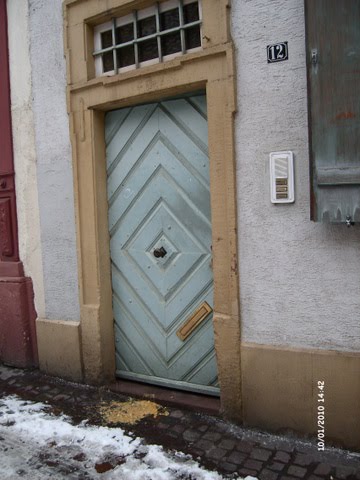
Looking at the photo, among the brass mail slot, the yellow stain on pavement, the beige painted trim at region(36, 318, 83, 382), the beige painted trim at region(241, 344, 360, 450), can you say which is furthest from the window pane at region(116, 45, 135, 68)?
the yellow stain on pavement

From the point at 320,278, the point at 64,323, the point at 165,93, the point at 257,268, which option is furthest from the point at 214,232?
the point at 64,323

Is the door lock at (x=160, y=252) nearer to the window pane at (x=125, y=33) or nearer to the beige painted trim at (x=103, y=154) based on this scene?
the beige painted trim at (x=103, y=154)

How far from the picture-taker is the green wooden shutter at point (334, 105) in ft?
9.86

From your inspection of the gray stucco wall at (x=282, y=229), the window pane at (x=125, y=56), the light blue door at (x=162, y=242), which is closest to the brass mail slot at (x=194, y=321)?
the light blue door at (x=162, y=242)

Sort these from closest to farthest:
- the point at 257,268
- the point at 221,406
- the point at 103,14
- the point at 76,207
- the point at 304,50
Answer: the point at 304,50, the point at 257,268, the point at 221,406, the point at 103,14, the point at 76,207

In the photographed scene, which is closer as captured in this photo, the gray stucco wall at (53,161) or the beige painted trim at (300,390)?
the beige painted trim at (300,390)

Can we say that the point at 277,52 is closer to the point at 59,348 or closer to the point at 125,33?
the point at 125,33

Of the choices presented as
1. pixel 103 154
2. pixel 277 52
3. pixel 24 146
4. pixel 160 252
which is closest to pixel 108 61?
pixel 103 154

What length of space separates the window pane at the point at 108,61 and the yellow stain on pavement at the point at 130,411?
3083 millimetres

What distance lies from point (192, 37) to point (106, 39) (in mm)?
978

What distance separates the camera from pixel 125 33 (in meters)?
4.33

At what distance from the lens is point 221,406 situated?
12.6 feet

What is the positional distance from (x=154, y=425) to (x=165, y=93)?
2779 millimetres

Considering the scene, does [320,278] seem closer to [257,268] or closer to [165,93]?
[257,268]
